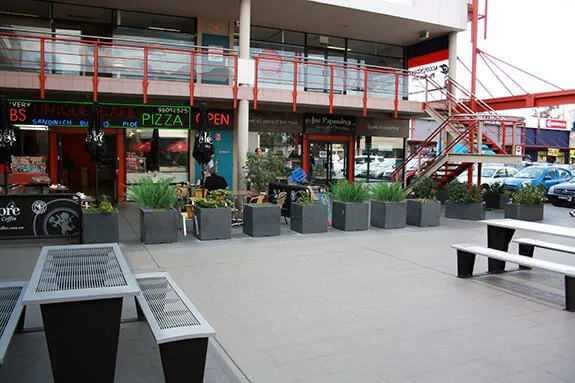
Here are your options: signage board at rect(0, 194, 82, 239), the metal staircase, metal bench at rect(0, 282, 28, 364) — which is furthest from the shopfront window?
metal bench at rect(0, 282, 28, 364)

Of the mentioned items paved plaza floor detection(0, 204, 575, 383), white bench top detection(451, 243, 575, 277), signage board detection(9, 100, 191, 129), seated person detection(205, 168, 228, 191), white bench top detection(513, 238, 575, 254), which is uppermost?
signage board detection(9, 100, 191, 129)

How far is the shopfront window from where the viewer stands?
59.5 ft

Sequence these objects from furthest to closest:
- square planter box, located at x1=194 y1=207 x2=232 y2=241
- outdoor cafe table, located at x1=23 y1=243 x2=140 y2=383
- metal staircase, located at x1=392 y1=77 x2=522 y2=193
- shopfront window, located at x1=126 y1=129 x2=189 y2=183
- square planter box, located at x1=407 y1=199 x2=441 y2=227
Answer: shopfront window, located at x1=126 y1=129 x2=189 y2=183
metal staircase, located at x1=392 y1=77 x2=522 y2=193
square planter box, located at x1=407 y1=199 x2=441 y2=227
square planter box, located at x1=194 y1=207 x2=232 y2=241
outdoor cafe table, located at x1=23 y1=243 x2=140 y2=383

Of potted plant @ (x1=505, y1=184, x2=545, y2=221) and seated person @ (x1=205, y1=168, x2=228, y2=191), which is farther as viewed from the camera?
potted plant @ (x1=505, y1=184, x2=545, y2=221)

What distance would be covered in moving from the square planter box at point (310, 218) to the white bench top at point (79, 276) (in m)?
6.81

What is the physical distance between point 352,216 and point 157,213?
4914mm

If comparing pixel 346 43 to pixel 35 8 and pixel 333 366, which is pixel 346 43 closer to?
pixel 35 8

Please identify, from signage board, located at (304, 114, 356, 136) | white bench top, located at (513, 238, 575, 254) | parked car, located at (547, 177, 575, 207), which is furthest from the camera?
parked car, located at (547, 177, 575, 207)

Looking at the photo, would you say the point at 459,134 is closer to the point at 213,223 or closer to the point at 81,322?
the point at 213,223

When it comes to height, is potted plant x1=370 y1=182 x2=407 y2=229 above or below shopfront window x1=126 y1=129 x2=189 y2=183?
below

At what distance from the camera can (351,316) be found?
6152mm

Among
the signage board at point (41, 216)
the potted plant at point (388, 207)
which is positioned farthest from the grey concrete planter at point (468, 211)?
the signage board at point (41, 216)

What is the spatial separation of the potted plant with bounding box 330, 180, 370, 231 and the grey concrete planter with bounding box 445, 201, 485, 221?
4.00 metres

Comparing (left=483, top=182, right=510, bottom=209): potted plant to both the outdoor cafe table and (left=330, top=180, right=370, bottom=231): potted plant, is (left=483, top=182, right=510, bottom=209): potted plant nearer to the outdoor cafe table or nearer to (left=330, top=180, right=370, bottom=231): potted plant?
(left=330, top=180, right=370, bottom=231): potted plant
